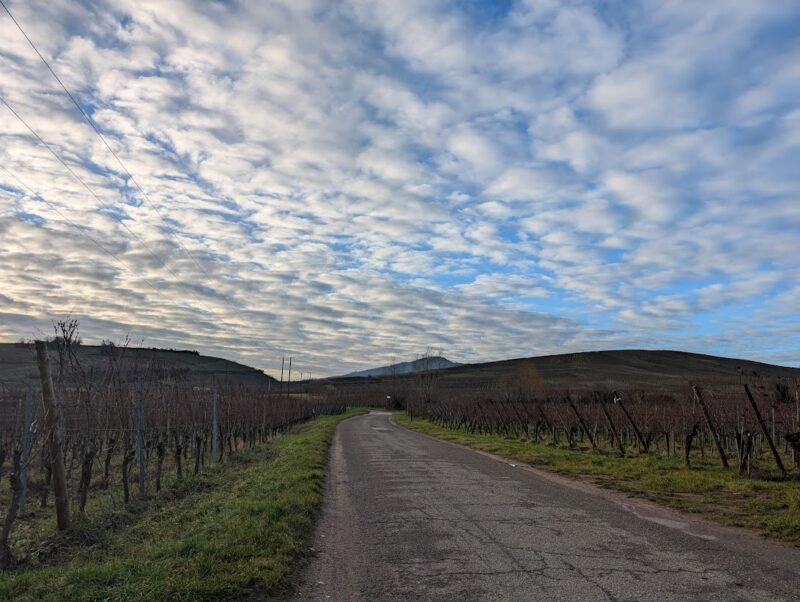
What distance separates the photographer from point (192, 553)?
6.46 meters

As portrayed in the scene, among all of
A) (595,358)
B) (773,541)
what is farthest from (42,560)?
(595,358)

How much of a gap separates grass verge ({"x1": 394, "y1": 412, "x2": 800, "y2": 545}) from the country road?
618 millimetres

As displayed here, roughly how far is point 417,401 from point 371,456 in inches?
2281

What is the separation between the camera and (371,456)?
18.8 m

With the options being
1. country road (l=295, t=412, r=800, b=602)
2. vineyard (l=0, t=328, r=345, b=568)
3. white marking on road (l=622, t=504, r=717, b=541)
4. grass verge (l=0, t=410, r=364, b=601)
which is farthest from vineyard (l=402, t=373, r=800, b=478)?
vineyard (l=0, t=328, r=345, b=568)

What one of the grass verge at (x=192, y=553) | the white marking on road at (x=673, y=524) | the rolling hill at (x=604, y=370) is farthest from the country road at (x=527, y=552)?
the rolling hill at (x=604, y=370)

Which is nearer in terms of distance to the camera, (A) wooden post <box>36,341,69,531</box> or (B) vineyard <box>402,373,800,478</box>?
(A) wooden post <box>36,341,69,531</box>

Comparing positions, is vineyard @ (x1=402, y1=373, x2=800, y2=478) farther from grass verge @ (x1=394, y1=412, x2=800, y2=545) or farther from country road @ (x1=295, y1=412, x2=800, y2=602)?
country road @ (x1=295, y1=412, x2=800, y2=602)

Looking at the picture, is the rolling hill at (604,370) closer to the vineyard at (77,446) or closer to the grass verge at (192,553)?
the vineyard at (77,446)

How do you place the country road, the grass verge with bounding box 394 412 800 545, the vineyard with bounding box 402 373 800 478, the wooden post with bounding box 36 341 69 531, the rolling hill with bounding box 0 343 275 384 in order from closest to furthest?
1. the country road
2. the grass verge with bounding box 394 412 800 545
3. the wooden post with bounding box 36 341 69 531
4. the vineyard with bounding box 402 373 800 478
5. the rolling hill with bounding box 0 343 275 384

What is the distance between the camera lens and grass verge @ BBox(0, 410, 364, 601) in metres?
5.30

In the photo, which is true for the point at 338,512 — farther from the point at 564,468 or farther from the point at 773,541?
the point at 564,468

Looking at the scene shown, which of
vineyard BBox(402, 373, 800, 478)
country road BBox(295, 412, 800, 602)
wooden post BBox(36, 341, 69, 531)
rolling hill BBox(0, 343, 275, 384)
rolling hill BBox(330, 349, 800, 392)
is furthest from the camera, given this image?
rolling hill BBox(330, 349, 800, 392)

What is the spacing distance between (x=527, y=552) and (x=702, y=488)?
6.43m
